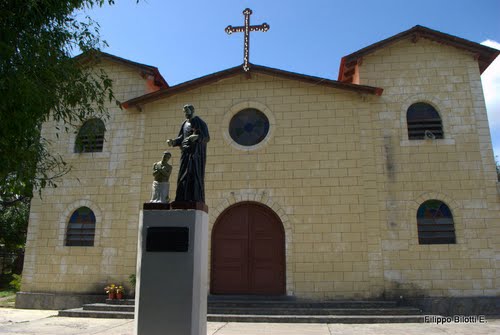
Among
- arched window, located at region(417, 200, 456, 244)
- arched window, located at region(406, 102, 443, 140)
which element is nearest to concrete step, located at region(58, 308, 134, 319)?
arched window, located at region(417, 200, 456, 244)

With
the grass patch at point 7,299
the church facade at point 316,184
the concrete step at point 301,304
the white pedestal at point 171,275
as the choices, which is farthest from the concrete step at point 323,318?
the grass patch at point 7,299

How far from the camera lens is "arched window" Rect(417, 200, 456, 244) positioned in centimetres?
1093

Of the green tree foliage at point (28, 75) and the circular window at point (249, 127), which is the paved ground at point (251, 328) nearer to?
the green tree foliage at point (28, 75)

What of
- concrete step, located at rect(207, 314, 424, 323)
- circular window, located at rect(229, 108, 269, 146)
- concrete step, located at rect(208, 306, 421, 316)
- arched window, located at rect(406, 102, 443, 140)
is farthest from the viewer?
circular window, located at rect(229, 108, 269, 146)

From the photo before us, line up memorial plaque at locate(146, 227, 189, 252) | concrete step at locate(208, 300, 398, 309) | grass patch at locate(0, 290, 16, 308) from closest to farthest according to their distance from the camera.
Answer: memorial plaque at locate(146, 227, 189, 252) → concrete step at locate(208, 300, 398, 309) → grass patch at locate(0, 290, 16, 308)

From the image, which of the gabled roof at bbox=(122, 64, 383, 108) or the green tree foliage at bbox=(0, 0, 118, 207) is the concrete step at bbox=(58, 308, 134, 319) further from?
the gabled roof at bbox=(122, 64, 383, 108)

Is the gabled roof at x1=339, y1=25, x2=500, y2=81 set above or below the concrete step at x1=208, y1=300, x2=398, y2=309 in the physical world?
above

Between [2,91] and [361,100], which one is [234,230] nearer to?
[361,100]

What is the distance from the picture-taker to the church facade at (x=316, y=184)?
35.6ft

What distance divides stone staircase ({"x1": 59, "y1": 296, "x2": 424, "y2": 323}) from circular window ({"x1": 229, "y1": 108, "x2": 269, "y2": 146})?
14.4ft

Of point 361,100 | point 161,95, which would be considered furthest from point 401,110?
point 161,95

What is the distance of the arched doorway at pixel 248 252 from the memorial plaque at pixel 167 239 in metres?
5.56

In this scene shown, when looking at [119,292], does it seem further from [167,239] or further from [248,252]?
[167,239]

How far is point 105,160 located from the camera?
1262 cm
